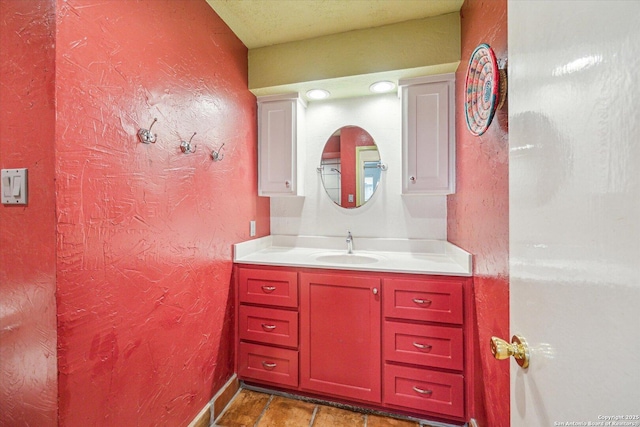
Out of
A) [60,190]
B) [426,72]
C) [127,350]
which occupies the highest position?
[426,72]

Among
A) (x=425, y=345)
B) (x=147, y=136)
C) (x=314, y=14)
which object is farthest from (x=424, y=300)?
(x=314, y=14)

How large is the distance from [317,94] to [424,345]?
1902 mm

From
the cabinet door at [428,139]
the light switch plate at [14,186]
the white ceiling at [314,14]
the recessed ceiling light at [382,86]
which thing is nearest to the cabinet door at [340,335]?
the cabinet door at [428,139]

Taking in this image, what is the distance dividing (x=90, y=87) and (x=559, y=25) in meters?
1.28

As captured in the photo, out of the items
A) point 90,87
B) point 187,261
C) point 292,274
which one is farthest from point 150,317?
point 90,87

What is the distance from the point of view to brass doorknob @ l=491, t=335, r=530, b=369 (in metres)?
0.50

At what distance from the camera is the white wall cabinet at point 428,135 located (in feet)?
5.66

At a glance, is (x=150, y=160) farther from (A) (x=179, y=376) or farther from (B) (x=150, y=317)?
(A) (x=179, y=376)

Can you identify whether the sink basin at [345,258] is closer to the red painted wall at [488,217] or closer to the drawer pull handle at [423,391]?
the red painted wall at [488,217]

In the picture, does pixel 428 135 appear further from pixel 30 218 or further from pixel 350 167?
pixel 30 218

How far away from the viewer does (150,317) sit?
115 centimetres

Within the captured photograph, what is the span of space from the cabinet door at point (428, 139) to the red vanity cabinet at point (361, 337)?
0.66m

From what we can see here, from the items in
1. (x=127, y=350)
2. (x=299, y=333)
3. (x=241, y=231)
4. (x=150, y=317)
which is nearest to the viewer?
(x=127, y=350)

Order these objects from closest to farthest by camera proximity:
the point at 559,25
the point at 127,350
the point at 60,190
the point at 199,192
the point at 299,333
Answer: the point at 559,25 < the point at 60,190 < the point at 127,350 < the point at 199,192 < the point at 299,333
